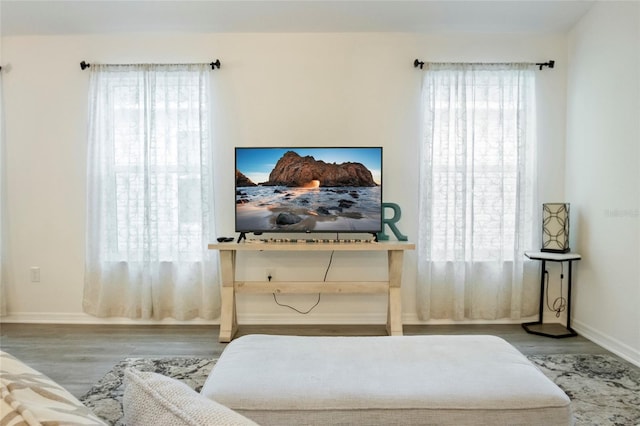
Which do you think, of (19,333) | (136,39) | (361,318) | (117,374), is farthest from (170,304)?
(136,39)

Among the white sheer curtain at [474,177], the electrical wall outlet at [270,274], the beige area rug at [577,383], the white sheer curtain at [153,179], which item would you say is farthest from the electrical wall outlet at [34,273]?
the white sheer curtain at [474,177]

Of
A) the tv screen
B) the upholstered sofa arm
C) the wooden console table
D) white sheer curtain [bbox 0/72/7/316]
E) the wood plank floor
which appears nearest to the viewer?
the upholstered sofa arm

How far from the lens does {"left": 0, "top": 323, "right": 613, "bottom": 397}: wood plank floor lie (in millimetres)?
2557

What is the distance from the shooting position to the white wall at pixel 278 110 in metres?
3.35

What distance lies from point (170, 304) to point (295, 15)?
2.71m

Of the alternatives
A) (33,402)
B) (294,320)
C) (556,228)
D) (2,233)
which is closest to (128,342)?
(294,320)

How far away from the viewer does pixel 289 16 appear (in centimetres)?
315

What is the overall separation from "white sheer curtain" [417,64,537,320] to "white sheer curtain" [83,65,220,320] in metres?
1.93

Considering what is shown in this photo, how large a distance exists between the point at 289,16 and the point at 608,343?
11.7 feet

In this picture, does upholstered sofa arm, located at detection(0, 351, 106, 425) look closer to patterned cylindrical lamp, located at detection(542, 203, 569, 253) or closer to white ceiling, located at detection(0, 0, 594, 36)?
white ceiling, located at detection(0, 0, 594, 36)

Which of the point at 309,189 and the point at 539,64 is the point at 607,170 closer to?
the point at 539,64

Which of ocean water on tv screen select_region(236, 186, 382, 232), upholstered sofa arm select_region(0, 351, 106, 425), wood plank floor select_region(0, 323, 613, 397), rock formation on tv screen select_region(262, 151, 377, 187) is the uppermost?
rock formation on tv screen select_region(262, 151, 377, 187)

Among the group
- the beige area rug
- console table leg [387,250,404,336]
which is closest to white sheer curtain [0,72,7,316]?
the beige area rug

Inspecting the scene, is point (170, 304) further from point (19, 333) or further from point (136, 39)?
point (136, 39)
